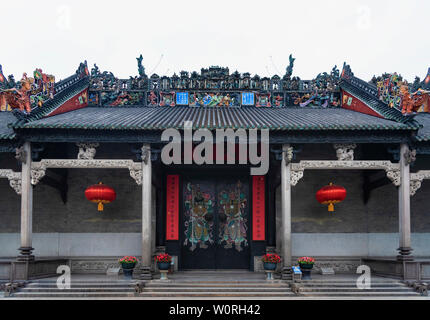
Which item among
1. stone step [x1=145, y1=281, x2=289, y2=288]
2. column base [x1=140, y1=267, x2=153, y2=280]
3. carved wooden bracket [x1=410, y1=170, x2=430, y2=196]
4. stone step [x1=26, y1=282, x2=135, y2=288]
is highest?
carved wooden bracket [x1=410, y1=170, x2=430, y2=196]

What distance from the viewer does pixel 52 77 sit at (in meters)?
12.5

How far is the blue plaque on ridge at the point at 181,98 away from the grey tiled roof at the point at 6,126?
4.96 metres

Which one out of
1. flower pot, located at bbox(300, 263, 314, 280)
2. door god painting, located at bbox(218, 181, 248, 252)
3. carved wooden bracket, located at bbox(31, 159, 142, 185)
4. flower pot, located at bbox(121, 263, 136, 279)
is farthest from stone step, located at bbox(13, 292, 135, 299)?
flower pot, located at bbox(300, 263, 314, 280)

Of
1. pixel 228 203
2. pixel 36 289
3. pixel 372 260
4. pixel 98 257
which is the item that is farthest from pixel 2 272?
pixel 372 260

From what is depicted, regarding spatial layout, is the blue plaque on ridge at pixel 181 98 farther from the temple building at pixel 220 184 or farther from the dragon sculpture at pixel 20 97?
the dragon sculpture at pixel 20 97

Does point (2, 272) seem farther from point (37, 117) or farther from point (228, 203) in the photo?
point (228, 203)

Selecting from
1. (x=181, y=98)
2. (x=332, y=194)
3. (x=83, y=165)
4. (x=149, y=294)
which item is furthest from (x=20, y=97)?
(x=332, y=194)

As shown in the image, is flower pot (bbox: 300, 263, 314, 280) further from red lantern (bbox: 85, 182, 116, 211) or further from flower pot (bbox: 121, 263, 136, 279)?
red lantern (bbox: 85, 182, 116, 211)

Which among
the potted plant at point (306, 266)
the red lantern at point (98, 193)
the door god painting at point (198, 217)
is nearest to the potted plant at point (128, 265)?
the red lantern at point (98, 193)

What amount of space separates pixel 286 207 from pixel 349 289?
2.35 meters

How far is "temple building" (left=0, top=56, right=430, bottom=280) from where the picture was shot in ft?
35.5

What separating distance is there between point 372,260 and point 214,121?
5.68 meters

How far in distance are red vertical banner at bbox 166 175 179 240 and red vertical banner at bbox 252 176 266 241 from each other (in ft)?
7.32

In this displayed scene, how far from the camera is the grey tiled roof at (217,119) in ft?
34.6
